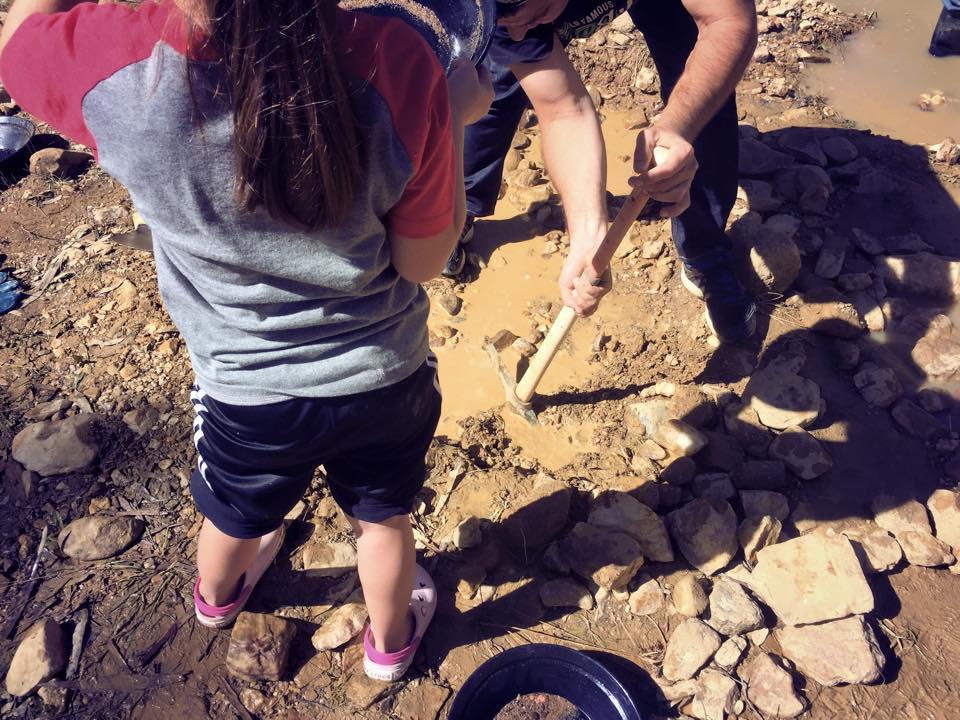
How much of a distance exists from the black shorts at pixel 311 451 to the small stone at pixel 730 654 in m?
1.09

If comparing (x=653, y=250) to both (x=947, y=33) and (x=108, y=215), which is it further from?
(x=108, y=215)

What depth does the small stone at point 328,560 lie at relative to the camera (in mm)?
2293

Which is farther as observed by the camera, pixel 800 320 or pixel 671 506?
pixel 800 320

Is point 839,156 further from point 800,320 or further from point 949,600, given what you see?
point 949,600

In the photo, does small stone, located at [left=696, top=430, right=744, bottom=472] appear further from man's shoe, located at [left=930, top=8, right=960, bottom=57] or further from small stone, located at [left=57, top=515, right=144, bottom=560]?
man's shoe, located at [left=930, top=8, right=960, bottom=57]

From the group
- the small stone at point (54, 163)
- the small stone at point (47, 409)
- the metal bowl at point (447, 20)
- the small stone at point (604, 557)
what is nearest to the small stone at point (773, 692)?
the small stone at point (604, 557)

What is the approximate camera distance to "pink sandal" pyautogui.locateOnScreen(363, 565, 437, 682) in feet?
6.61

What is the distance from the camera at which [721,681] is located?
6.78 feet

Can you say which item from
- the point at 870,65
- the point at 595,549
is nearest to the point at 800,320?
the point at 595,549

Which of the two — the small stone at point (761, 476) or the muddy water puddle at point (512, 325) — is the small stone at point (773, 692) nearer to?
the small stone at point (761, 476)

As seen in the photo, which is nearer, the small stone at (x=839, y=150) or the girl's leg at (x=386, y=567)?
the girl's leg at (x=386, y=567)

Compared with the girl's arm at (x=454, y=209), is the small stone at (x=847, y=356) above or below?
below

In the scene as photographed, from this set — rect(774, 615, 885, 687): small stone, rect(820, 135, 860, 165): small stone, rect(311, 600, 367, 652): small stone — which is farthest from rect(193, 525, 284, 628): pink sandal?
rect(820, 135, 860, 165): small stone

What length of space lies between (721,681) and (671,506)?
55 cm
